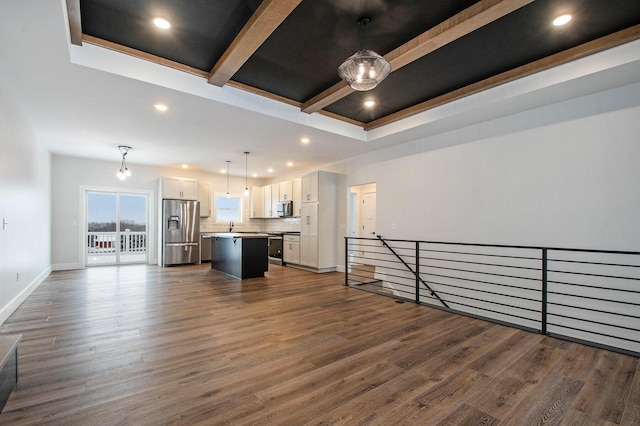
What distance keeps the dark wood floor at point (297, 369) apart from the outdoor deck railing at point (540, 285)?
2.09 feet

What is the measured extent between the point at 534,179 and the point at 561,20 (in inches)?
80.5

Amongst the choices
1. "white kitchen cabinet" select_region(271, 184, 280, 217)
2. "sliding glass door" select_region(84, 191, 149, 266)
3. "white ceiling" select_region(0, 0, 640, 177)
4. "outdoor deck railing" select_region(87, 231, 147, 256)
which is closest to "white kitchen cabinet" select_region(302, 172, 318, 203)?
"white ceiling" select_region(0, 0, 640, 177)

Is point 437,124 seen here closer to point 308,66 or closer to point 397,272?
point 308,66

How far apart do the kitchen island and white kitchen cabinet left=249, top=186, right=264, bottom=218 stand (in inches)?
118

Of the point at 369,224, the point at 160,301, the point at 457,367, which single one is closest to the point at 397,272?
the point at 369,224

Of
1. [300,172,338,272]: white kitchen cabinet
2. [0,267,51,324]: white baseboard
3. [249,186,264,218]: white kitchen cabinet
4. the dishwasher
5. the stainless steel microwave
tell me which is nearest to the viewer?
[0,267,51,324]: white baseboard

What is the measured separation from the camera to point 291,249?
8164 millimetres

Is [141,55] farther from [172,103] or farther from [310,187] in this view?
[310,187]

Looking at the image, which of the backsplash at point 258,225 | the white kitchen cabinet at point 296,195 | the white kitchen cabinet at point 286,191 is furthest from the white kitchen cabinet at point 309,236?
the backsplash at point 258,225

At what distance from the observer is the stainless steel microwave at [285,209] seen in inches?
332

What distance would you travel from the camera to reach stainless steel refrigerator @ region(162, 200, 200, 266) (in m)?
8.06

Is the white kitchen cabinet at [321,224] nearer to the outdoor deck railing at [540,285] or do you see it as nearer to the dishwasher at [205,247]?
the outdoor deck railing at [540,285]

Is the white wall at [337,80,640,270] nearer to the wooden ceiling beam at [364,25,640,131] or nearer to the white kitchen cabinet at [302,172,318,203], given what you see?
the wooden ceiling beam at [364,25,640,131]

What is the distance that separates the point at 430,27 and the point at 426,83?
122 cm
